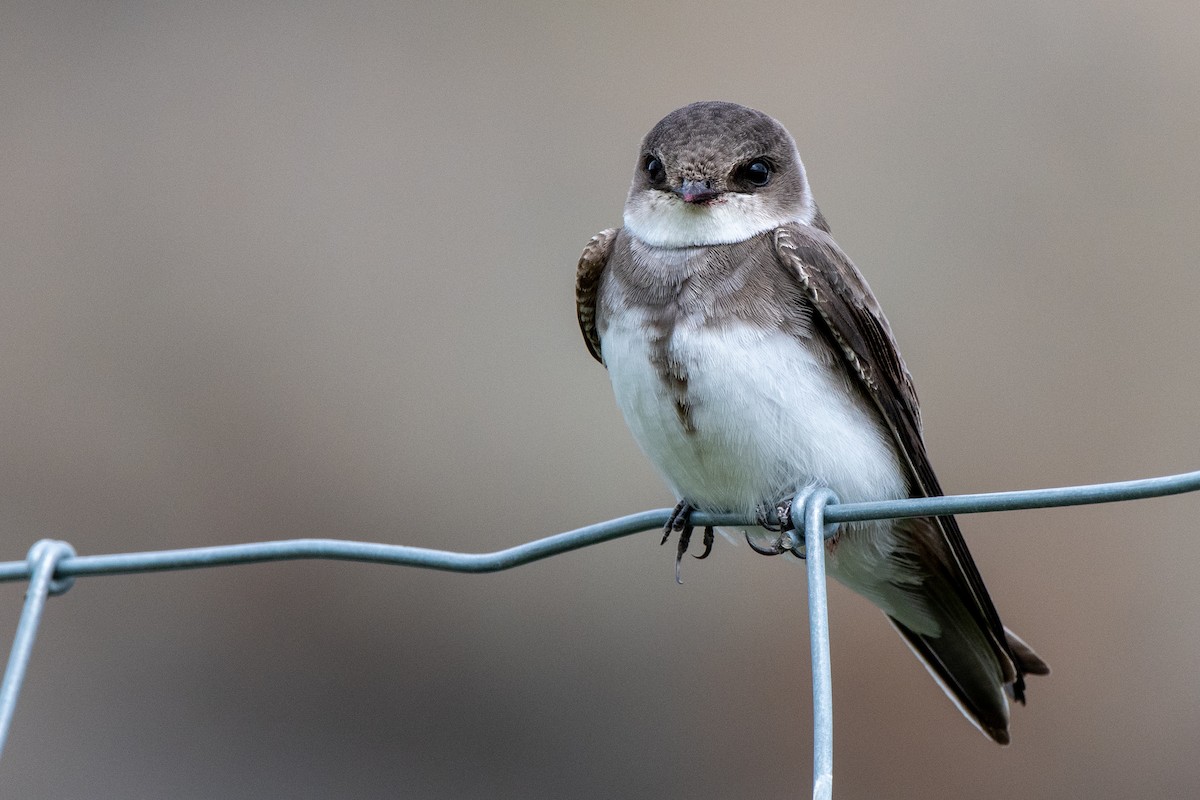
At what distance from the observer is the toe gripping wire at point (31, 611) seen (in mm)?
2123

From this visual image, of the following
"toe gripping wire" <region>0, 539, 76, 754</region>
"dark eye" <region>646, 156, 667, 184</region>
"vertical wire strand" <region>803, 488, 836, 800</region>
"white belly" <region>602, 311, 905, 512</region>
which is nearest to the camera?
"vertical wire strand" <region>803, 488, 836, 800</region>

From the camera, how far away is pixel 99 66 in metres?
7.39

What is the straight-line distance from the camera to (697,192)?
3.40 meters

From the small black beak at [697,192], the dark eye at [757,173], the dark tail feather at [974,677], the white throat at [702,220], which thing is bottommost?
the dark tail feather at [974,677]

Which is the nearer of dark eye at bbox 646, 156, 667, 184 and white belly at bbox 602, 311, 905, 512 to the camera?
white belly at bbox 602, 311, 905, 512

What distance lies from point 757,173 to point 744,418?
789 millimetres

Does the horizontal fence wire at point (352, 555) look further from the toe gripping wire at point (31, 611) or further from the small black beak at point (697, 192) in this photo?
the small black beak at point (697, 192)

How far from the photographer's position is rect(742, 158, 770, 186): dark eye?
3559 millimetres

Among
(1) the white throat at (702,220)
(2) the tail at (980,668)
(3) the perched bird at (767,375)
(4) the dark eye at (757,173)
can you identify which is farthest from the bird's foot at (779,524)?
(4) the dark eye at (757,173)

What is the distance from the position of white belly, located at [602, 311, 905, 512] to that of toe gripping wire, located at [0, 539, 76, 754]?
4.30 feet

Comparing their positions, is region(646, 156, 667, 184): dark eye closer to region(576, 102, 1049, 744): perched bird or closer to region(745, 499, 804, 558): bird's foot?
region(576, 102, 1049, 744): perched bird

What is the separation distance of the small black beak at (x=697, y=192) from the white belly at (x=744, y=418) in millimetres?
339

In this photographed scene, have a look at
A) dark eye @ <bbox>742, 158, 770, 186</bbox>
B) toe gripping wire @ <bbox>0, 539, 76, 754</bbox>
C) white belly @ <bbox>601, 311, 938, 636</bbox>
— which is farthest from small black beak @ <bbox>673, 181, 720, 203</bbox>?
toe gripping wire @ <bbox>0, 539, 76, 754</bbox>

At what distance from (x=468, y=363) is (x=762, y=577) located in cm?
170
